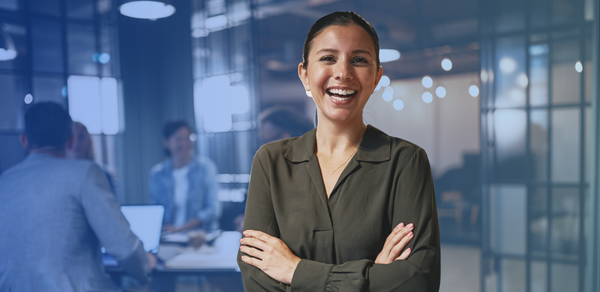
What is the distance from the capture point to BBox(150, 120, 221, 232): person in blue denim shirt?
326 centimetres

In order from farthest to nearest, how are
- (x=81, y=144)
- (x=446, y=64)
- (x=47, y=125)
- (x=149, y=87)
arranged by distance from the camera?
(x=149, y=87) < (x=81, y=144) < (x=47, y=125) < (x=446, y=64)

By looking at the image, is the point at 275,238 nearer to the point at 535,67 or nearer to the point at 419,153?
the point at 419,153

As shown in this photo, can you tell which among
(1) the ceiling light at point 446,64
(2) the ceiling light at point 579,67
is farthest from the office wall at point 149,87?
(2) the ceiling light at point 579,67

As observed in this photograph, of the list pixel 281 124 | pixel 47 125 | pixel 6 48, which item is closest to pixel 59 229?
pixel 47 125

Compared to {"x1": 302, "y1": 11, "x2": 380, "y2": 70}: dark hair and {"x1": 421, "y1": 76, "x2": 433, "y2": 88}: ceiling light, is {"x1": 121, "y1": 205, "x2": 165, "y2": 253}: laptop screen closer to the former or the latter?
{"x1": 421, "y1": 76, "x2": 433, "y2": 88}: ceiling light

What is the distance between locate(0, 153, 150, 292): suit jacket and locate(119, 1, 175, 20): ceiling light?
1450 mm

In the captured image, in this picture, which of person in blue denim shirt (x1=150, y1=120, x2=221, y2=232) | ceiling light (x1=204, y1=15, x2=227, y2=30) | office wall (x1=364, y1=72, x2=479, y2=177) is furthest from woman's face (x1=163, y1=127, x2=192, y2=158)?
office wall (x1=364, y1=72, x2=479, y2=177)

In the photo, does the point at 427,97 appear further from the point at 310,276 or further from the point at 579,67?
the point at 310,276

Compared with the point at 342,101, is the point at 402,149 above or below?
below

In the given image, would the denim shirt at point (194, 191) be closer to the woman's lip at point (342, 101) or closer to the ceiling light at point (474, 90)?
the ceiling light at point (474, 90)

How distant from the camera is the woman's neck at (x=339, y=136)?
3.70 ft

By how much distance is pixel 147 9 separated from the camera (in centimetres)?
Result: 335

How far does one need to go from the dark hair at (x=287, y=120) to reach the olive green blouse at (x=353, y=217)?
193 centimetres

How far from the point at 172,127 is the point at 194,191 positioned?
1.98ft
